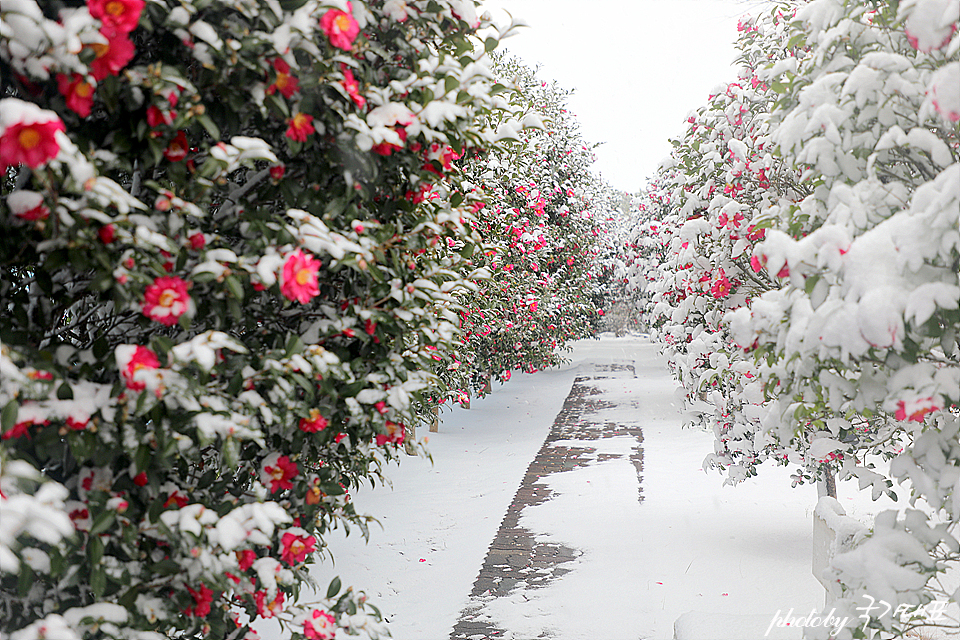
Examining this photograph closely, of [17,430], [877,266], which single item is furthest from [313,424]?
[877,266]

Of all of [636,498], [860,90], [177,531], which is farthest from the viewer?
[636,498]

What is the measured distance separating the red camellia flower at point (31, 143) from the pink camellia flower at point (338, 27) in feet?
2.51

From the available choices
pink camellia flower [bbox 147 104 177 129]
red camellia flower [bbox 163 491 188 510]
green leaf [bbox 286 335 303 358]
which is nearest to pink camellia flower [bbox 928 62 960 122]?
green leaf [bbox 286 335 303 358]

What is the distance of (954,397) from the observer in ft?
6.29

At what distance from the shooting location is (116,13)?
1.62m

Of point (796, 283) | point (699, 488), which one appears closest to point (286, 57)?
point (796, 283)

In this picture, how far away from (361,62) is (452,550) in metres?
4.95

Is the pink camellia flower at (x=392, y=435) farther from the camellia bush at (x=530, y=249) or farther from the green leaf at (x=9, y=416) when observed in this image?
the camellia bush at (x=530, y=249)

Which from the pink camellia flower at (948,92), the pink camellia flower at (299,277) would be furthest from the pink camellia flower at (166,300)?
the pink camellia flower at (948,92)

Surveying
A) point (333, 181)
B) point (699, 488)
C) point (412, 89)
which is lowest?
point (699, 488)

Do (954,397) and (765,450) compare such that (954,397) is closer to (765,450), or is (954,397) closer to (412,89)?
(412,89)

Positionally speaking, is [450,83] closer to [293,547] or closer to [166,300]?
[166,300]

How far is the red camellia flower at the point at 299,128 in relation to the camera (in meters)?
2.01

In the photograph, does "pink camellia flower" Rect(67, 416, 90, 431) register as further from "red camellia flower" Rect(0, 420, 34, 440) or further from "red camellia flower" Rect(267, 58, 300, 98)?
"red camellia flower" Rect(267, 58, 300, 98)
